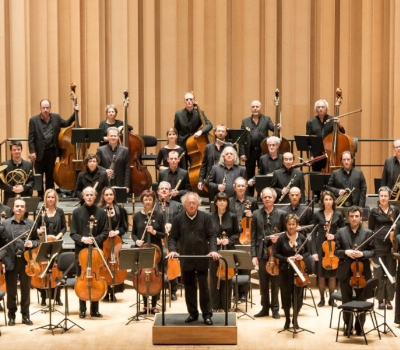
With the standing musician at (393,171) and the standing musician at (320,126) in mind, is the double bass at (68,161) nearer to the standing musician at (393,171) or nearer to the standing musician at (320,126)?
the standing musician at (320,126)

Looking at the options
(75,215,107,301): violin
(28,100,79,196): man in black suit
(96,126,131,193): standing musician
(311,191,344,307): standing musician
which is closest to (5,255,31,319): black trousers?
(75,215,107,301): violin

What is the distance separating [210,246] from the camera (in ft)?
29.9

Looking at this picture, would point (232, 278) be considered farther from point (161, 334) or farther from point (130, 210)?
point (130, 210)

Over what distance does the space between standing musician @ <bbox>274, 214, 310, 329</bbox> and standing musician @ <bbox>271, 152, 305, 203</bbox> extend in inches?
59.6

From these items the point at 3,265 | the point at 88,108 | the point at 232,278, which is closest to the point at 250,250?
the point at 232,278

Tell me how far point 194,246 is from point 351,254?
4.35 ft

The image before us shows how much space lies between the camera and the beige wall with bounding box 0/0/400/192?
1354cm

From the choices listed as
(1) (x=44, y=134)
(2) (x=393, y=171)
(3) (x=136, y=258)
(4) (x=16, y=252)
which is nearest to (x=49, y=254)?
(4) (x=16, y=252)

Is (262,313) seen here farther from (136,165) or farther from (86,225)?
(136,165)

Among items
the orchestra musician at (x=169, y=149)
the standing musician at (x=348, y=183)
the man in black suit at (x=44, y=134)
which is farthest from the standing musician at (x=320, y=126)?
the man in black suit at (x=44, y=134)

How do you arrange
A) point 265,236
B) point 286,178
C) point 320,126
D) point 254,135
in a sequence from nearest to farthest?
1. point 265,236
2. point 286,178
3. point 320,126
4. point 254,135

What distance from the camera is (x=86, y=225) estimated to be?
32.4 ft

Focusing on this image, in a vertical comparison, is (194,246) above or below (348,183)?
below

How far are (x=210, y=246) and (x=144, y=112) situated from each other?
5.06m
